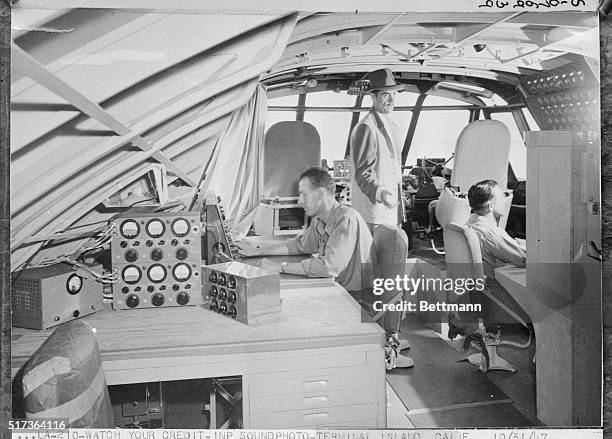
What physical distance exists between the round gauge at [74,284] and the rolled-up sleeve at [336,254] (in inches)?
30.5

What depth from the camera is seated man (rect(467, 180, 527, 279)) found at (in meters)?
1.95

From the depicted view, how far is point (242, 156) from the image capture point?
1.95m

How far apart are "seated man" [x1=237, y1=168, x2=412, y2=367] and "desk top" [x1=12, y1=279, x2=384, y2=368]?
54 millimetres

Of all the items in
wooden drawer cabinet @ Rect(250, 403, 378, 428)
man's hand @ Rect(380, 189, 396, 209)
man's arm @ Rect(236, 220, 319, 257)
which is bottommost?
wooden drawer cabinet @ Rect(250, 403, 378, 428)

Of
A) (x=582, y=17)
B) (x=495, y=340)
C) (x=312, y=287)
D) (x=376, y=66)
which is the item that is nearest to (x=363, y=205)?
(x=312, y=287)

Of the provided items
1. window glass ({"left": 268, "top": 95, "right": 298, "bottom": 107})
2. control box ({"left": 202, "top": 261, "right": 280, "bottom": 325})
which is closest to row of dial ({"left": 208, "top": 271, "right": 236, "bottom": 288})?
control box ({"left": 202, "top": 261, "right": 280, "bottom": 325})

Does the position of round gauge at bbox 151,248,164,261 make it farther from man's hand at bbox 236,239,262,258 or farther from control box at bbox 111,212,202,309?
man's hand at bbox 236,239,262,258

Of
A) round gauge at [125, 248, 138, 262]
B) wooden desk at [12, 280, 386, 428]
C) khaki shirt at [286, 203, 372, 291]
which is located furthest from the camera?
round gauge at [125, 248, 138, 262]

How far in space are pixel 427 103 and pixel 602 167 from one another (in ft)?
2.19

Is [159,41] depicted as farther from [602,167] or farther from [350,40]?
[602,167]

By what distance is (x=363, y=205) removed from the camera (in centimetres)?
199

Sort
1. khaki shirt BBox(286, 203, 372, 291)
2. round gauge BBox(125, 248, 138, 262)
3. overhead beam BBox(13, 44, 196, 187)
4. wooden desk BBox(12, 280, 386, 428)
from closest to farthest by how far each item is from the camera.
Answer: overhead beam BBox(13, 44, 196, 187) < wooden desk BBox(12, 280, 386, 428) < khaki shirt BBox(286, 203, 372, 291) < round gauge BBox(125, 248, 138, 262)

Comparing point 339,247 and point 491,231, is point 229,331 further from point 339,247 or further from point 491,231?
point 491,231

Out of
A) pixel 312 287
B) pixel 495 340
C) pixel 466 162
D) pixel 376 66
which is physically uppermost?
pixel 376 66
